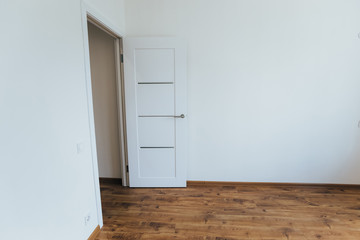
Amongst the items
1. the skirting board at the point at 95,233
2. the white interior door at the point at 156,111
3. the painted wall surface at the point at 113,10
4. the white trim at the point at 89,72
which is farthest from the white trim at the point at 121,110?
the skirting board at the point at 95,233

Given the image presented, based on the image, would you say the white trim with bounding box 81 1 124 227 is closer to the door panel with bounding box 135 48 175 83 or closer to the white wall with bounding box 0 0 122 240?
the white wall with bounding box 0 0 122 240

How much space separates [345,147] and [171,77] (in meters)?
2.60

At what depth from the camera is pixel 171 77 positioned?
2.46 meters

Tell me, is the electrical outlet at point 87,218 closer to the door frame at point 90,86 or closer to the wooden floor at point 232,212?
the door frame at point 90,86

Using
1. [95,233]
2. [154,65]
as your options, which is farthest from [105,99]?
[95,233]

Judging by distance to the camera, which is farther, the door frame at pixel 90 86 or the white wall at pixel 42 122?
the door frame at pixel 90 86

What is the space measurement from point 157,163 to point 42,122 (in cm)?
166

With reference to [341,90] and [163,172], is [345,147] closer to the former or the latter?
[341,90]

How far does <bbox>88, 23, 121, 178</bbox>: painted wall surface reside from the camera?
2607 mm

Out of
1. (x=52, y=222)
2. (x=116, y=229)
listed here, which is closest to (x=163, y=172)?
(x=116, y=229)

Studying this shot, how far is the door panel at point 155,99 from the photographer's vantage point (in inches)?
97.6

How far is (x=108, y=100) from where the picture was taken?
2732 mm

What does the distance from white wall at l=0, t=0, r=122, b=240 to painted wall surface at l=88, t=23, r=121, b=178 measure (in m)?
1.11

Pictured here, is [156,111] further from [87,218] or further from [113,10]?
[87,218]
